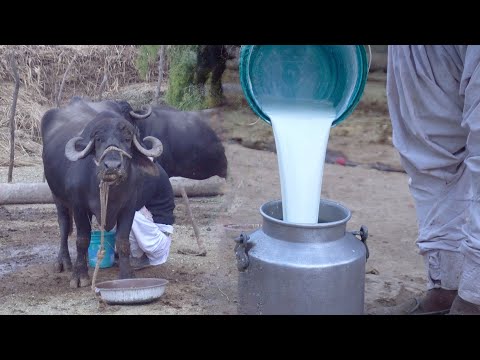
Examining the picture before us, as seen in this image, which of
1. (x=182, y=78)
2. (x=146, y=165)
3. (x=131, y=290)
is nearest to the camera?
(x=131, y=290)

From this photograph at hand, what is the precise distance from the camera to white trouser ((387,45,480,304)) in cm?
390

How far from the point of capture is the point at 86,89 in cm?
659

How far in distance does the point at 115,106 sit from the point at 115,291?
1678mm

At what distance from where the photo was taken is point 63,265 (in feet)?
17.7

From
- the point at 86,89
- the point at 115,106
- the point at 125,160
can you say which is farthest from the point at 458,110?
the point at 86,89

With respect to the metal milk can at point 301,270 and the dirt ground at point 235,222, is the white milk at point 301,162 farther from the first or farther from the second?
the dirt ground at point 235,222

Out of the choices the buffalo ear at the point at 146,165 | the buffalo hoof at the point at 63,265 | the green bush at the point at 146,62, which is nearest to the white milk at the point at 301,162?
the buffalo ear at the point at 146,165

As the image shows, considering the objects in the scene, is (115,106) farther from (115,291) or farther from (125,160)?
(115,291)

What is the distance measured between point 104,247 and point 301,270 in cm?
238

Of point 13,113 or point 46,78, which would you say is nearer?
point 13,113

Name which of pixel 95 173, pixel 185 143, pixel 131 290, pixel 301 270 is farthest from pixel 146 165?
pixel 185 143

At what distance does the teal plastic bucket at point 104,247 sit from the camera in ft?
17.6

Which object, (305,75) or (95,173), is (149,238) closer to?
(95,173)

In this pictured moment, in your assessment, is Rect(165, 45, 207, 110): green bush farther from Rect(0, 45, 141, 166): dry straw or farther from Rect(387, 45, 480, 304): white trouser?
Rect(387, 45, 480, 304): white trouser
